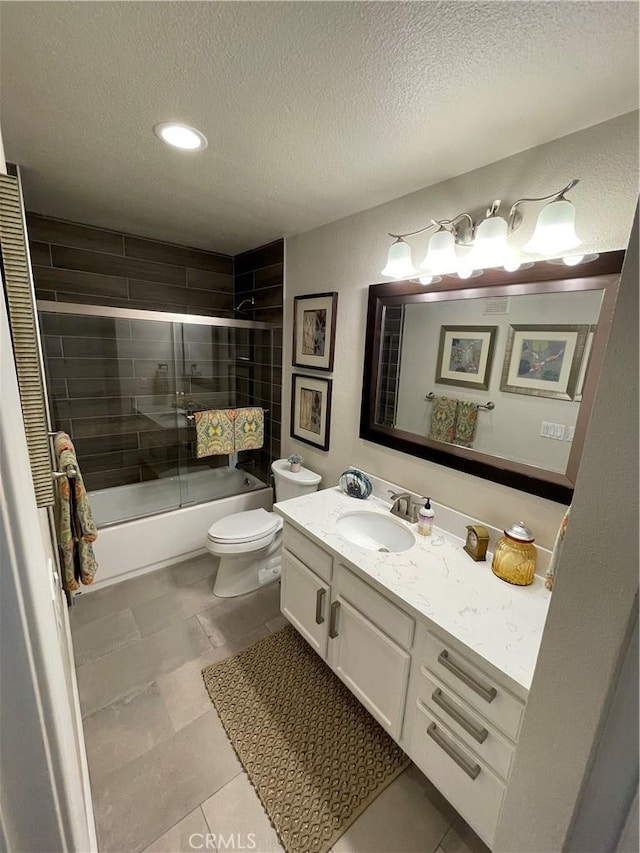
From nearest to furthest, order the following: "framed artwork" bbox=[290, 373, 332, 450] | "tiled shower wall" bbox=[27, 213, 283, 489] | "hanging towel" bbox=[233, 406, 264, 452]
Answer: "framed artwork" bbox=[290, 373, 332, 450], "tiled shower wall" bbox=[27, 213, 283, 489], "hanging towel" bbox=[233, 406, 264, 452]

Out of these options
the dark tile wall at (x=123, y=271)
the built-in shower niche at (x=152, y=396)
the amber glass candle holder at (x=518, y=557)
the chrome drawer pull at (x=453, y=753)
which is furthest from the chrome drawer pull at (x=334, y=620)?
the dark tile wall at (x=123, y=271)

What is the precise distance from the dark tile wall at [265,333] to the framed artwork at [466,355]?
134 cm

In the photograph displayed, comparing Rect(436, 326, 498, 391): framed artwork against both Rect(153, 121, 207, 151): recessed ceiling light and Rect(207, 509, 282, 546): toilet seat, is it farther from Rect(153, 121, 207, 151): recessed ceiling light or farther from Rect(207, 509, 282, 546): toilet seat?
Rect(207, 509, 282, 546): toilet seat

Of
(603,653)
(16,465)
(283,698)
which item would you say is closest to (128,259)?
(16,465)

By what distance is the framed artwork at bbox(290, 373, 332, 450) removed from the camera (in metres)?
2.19

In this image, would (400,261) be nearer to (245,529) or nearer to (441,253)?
(441,253)

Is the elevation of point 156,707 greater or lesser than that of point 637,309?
lesser

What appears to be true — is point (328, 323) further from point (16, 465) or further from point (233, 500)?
point (16, 465)

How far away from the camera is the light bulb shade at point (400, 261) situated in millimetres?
1534

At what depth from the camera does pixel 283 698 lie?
1562mm

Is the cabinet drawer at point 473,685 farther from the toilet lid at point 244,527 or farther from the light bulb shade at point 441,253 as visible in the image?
the light bulb shade at point 441,253

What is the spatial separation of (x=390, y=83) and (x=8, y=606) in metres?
1.44

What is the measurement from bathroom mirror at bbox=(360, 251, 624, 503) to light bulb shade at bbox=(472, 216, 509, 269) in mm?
52

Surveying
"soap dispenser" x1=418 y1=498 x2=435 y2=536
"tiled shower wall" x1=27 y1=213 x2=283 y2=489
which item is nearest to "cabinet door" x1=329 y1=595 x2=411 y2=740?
"soap dispenser" x1=418 y1=498 x2=435 y2=536
